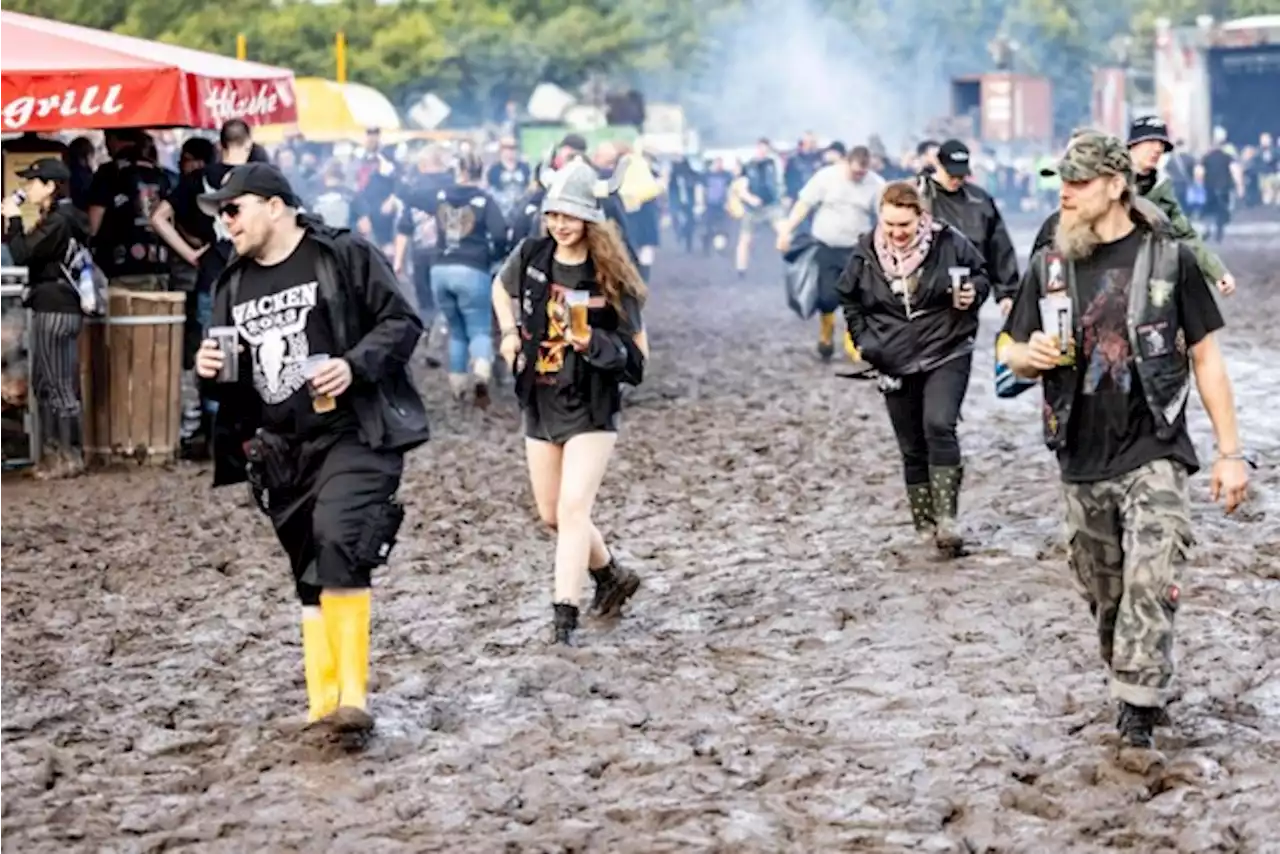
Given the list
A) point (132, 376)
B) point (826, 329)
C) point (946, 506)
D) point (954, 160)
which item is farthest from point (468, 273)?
point (946, 506)

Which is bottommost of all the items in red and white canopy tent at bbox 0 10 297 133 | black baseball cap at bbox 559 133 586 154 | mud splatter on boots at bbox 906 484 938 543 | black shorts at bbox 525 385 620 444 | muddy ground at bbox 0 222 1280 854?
muddy ground at bbox 0 222 1280 854

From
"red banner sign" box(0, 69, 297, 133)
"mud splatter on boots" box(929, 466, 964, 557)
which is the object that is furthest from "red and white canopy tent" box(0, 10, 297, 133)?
"mud splatter on boots" box(929, 466, 964, 557)

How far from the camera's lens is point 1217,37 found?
46.9 m

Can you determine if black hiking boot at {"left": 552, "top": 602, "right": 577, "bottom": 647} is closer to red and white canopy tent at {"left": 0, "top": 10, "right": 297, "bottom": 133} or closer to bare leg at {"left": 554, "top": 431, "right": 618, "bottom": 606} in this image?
bare leg at {"left": 554, "top": 431, "right": 618, "bottom": 606}

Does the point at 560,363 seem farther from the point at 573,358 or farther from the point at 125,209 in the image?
the point at 125,209

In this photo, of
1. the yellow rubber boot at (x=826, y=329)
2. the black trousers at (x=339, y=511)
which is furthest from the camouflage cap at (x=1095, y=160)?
the yellow rubber boot at (x=826, y=329)

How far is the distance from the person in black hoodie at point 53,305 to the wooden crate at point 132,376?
201mm

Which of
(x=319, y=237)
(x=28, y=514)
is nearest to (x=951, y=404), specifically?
(x=319, y=237)

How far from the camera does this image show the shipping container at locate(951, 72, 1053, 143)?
57.3 meters

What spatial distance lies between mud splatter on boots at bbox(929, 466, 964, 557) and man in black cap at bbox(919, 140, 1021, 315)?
901mm

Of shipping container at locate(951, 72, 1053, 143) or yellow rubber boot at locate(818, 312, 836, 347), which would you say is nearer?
yellow rubber boot at locate(818, 312, 836, 347)

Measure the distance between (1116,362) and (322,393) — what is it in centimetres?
217

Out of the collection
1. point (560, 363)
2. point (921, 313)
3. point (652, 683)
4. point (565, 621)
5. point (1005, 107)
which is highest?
point (1005, 107)

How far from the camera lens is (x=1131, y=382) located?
672 centimetres
